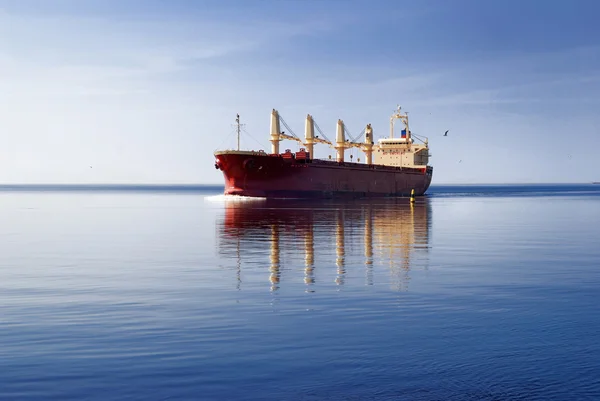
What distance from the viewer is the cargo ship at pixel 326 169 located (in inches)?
3910

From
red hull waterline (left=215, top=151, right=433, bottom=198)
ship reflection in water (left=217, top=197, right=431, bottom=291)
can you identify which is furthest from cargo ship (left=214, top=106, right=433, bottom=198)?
Result: ship reflection in water (left=217, top=197, right=431, bottom=291)

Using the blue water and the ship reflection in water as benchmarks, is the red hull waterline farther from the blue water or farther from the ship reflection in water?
the blue water

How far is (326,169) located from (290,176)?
8.11m

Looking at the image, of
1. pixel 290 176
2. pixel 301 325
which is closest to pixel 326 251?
pixel 301 325

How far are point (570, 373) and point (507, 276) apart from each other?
36.7 feet

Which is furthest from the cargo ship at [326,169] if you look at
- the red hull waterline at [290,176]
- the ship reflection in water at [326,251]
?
the ship reflection in water at [326,251]

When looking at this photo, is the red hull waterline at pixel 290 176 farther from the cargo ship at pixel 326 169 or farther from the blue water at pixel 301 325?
the blue water at pixel 301 325

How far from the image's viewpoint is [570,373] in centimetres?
1034

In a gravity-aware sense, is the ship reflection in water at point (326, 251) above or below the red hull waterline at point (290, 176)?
below

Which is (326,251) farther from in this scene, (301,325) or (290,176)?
(290,176)

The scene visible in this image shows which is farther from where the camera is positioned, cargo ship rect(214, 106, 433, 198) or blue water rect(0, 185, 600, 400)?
cargo ship rect(214, 106, 433, 198)

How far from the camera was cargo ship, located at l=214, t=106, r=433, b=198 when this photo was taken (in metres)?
99.3

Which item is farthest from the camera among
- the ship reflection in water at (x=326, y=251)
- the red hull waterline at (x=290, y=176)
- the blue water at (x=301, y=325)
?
the red hull waterline at (x=290, y=176)

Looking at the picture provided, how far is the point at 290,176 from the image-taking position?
331ft
